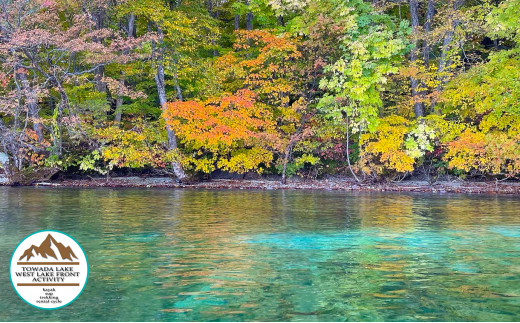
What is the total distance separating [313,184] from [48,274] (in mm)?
19910

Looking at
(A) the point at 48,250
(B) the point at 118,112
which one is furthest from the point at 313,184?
(A) the point at 48,250

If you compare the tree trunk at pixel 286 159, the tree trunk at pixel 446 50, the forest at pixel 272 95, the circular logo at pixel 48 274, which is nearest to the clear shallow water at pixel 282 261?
the circular logo at pixel 48 274

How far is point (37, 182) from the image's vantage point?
25078mm

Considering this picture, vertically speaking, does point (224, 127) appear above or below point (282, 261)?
above

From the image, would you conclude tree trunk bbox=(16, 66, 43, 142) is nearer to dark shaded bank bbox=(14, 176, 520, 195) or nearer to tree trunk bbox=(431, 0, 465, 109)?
dark shaded bank bbox=(14, 176, 520, 195)

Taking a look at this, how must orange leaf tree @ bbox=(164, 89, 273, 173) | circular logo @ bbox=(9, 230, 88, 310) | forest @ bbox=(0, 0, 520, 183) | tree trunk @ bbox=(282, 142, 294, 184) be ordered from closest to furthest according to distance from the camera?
circular logo @ bbox=(9, 230, 88, 310), forest @ bbox=(0, 0, 520, 183), orange leaf tree @ bbox=(164, 89, 273, 173), tree trunk @ bbox=(282, 142, 294, 184)

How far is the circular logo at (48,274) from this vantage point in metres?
6.08

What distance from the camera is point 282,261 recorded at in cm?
856

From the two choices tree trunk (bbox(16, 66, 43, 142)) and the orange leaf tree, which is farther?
the orange leaf tree

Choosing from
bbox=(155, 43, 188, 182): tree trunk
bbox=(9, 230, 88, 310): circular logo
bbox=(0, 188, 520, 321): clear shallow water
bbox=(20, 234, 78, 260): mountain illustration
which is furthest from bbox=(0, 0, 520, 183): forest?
bbox=(9, 230, 88, 310): circular logo

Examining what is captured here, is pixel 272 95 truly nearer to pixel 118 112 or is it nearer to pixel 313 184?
pixel 313 184

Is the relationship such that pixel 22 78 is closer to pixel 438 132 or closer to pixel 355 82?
pixel 355 82

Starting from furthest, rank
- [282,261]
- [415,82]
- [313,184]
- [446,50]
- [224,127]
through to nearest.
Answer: [313,184] → [415,82] → [224,127] → [446,50] → [282,261]

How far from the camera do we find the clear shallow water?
6121 mm
